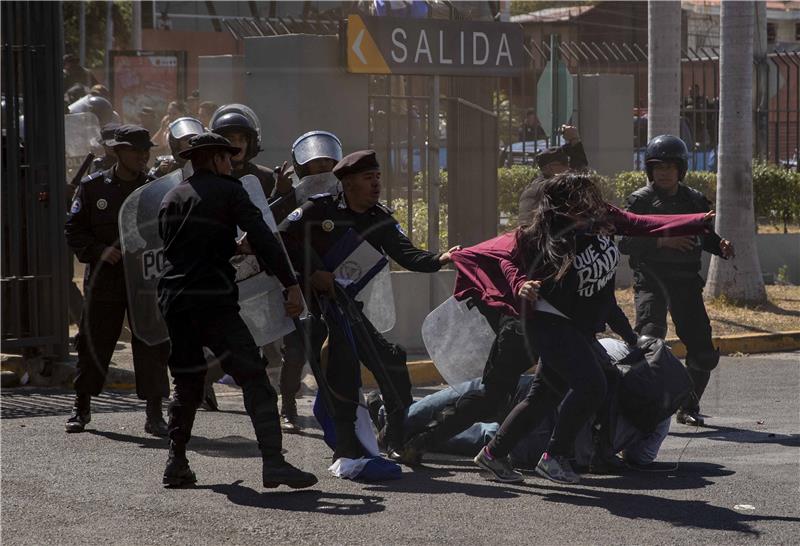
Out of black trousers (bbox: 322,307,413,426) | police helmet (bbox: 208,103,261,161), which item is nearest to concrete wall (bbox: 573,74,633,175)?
police helmet (bbox: 208,103,261,161)

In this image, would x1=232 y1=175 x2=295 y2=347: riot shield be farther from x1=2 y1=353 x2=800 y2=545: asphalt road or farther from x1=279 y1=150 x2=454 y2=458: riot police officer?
x1=2 y1=353 x2=800 y2=545: asphalt road

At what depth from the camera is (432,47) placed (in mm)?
10305

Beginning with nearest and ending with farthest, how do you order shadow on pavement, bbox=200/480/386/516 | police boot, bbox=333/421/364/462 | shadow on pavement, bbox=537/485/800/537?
shadow on pavement, bbox=537/485/800/537, shadow on pavement, bbox=200/480/386/516, police boot, bbox=333/421/364/462

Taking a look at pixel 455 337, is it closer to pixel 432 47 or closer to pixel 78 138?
pixel 432 47

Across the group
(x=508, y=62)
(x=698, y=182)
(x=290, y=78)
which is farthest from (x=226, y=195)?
(x=698, y=182)

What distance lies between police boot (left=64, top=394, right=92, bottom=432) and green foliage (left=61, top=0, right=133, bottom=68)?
3765 centimetres

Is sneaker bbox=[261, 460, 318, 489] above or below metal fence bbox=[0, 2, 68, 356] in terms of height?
below

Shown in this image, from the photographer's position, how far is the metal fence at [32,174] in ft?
30.5

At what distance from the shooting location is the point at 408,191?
10.7 meters

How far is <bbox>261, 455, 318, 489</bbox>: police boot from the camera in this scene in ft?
20.1

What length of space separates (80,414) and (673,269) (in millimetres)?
3513

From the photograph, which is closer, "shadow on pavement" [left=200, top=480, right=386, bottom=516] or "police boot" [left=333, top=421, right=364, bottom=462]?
"shadow on pavement" [left=200, top=480, right=386, bottom=516]

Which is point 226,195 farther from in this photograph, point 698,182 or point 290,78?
point 698,182

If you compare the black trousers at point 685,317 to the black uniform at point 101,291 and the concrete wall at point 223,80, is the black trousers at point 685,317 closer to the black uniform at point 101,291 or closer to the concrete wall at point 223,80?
the black uniform at point 101,291
